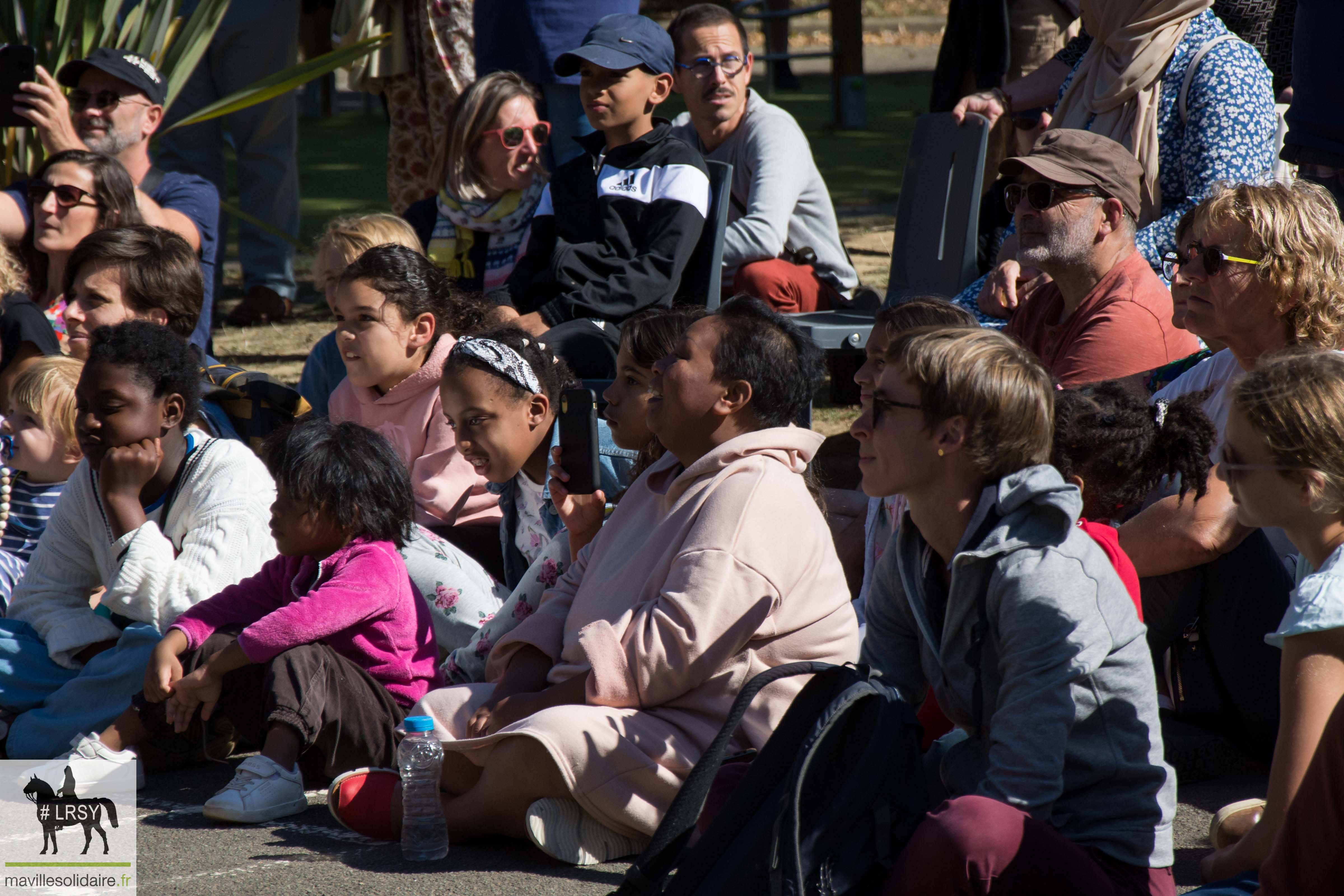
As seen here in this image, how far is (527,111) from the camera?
18.1 feet

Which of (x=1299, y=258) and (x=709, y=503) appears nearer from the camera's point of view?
(x=709, y=503)

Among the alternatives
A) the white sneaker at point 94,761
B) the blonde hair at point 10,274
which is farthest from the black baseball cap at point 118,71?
the white sneaker at point 94,761

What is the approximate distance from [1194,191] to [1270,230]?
1236 millimetres

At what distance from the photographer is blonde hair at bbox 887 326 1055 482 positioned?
235 centimetres

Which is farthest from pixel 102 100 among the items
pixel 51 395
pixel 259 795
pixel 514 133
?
pixel 259 795

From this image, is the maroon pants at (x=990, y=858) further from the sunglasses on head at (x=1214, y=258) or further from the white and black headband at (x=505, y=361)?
the white and black headband at (x=505, y=361)

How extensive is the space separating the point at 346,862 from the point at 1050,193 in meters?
2.58

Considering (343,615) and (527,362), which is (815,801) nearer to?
(343,615)

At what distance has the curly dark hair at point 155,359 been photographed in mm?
3793

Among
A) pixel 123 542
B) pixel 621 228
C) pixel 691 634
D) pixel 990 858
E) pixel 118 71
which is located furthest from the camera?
pixel 118 71

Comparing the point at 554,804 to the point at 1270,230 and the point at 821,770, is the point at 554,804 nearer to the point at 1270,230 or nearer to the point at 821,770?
the point at 821,770

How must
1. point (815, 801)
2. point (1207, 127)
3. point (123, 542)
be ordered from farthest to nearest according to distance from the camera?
point (1207, 127) → point (123, 542) → point (815, 801)

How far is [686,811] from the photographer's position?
2.21m

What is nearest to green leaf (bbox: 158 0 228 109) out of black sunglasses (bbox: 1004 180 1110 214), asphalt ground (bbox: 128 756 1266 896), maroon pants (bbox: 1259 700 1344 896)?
black sunglasses (bbox: 1004 180 1110 214)
